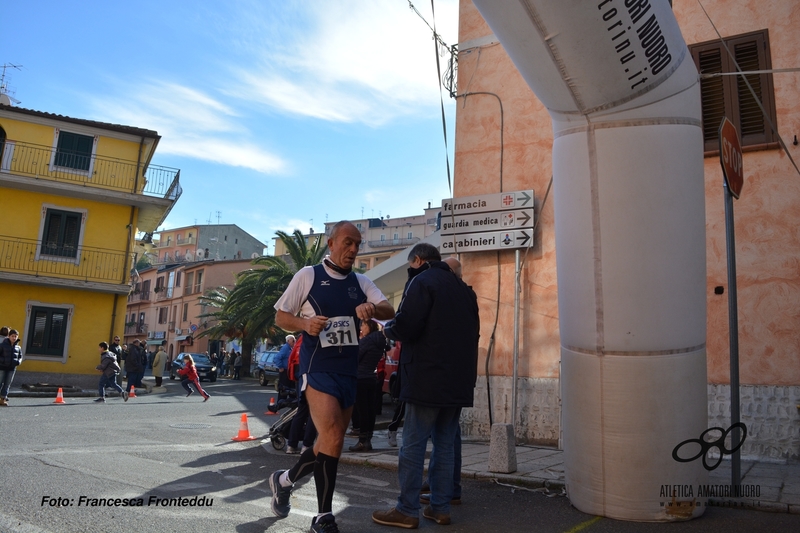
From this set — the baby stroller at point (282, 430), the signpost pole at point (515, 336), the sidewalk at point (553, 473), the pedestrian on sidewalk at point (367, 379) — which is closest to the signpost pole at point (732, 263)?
the sidewalk at point (553, 473)

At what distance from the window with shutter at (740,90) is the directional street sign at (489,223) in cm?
267

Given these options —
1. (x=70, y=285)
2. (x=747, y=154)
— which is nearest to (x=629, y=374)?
(x=747, y=154)

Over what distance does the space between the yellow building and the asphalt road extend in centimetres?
1893

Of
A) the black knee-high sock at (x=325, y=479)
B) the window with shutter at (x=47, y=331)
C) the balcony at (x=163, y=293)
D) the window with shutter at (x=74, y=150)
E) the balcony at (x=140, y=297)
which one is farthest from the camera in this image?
the balcony at (x=140, y=297)

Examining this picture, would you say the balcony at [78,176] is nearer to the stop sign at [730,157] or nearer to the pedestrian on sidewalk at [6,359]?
the pedestrian on sidewalk at [6,359]

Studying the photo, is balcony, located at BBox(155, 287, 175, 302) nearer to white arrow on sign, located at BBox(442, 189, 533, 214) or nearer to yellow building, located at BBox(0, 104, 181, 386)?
yellow building, located at BBox(0, 104, 181, 386)

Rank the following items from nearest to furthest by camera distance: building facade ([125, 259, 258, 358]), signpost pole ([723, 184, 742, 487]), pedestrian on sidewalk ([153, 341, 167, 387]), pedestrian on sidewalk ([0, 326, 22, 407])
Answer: signpost pole ([723, 184, 742, 487]) → pedestrian on sidewalk ([0, 326, 22, 407]) → pedestrian on sidewalk ([153, 341, 167, 387]) → building facade ([125, 259, 258, 358])

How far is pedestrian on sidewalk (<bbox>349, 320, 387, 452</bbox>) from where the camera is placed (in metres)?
8.69

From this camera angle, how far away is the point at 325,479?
4.16 m

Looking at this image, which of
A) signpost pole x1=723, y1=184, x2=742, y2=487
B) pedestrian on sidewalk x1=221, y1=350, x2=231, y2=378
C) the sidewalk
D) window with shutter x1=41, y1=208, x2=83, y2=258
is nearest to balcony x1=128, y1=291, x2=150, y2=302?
pedestrian on sidewalk x1=221, y1=350, x2=231, y2=378

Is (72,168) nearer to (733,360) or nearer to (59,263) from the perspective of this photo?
(59,263)

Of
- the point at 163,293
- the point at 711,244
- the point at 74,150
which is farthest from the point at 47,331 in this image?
the point at 163,293

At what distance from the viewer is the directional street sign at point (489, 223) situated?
32.9 feet

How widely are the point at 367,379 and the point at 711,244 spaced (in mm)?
4791
